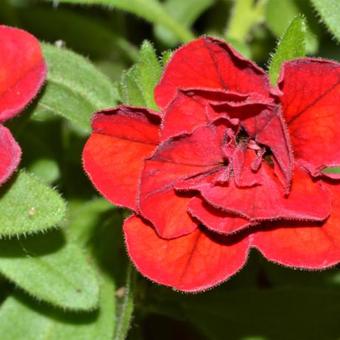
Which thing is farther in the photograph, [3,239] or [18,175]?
[3,239]

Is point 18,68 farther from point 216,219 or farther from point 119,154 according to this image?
point 216,219

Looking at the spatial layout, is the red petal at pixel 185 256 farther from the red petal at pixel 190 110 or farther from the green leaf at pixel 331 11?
the green leaf at pixel 331 11

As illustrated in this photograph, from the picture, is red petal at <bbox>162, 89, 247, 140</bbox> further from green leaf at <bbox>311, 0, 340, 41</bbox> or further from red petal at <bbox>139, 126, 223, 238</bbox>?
green leaf at <bbox>311, 0, 340, 41</bbox>

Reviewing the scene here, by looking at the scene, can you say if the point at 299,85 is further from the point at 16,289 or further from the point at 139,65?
the point at 16,289

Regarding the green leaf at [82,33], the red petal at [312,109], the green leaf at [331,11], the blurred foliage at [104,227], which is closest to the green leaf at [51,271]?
the blurred foliage at [104,227]

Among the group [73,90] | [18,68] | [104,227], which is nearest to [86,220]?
[104,227]

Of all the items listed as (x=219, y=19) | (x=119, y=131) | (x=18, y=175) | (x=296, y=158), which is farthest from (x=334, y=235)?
(x=219, y=19)
